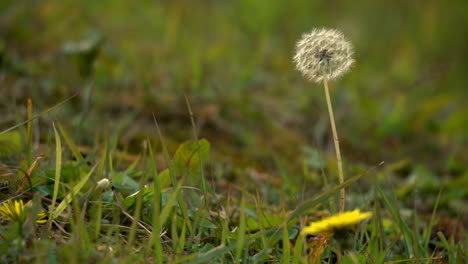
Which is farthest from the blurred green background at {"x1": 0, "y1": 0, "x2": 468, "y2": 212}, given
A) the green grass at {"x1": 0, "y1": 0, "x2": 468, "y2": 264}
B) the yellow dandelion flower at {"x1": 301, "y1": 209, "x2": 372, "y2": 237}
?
the yellow dandelion flower at {"x1": 301, "y1": 209, "x2": 372, "y2": 237}

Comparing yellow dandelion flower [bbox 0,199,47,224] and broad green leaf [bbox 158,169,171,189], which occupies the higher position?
broad green leaf [bbox 158,169,171,189]

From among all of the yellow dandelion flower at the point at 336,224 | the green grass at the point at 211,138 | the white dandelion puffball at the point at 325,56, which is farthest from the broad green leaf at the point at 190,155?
the yellow dandelion flower at the point at 336,224

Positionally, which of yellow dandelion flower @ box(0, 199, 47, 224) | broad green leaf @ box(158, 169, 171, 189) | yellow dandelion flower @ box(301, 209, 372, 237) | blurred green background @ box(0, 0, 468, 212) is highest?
blurred green background @ box(0, 0, 468, 212)

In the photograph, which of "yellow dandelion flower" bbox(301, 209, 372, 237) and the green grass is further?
the green grass

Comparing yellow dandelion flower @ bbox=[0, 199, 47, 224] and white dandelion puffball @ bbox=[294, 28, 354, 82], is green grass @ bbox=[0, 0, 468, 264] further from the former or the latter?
white dandelion puffball @ bbox=[294, 28, 354, 82]

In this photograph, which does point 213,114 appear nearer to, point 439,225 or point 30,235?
point 439,225

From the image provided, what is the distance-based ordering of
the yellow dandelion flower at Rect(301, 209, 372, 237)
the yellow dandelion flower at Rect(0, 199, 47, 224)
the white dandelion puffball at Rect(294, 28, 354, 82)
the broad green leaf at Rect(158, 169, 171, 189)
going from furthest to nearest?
the broad green leaf at Rect(158, 169, 171, 189) < the white dandelion puffball at Rect(294, 28, 354, 82) < the yellow dandelion flower at Rect(0, 199, 47, 224) < the yellow dandelion flower at Rect(301, 209, 372, 237)

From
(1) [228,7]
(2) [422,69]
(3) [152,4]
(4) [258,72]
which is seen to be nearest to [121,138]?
(4) [258,72]
